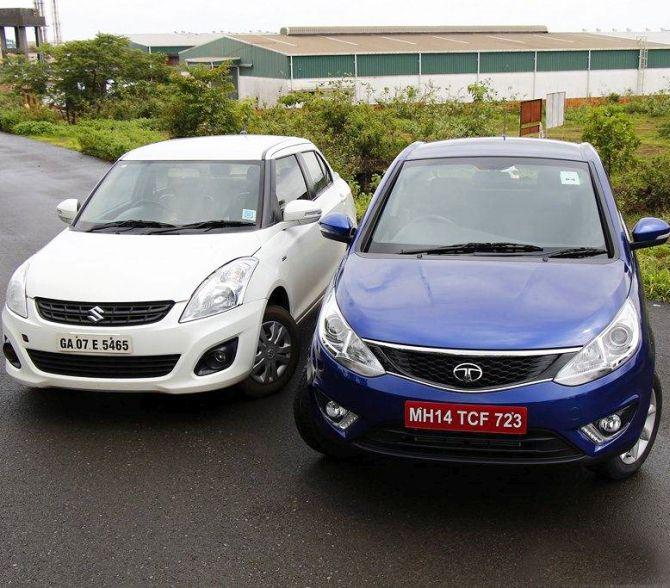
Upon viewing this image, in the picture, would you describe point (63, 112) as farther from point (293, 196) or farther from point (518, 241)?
point (518, 241)

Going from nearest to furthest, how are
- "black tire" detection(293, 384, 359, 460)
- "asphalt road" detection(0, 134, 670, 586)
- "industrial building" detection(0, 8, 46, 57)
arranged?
"asphalt road" detection(0, 134, 670, 586), "black tire" detection(293, 384, 359, 460), "industrial building" detection(0, 8, 46, 57)

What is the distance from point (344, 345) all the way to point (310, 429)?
22.3 inches

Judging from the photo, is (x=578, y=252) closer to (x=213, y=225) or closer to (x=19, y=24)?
(x=213, y=225)

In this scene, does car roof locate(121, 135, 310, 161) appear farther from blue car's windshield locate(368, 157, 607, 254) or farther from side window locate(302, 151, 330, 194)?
blue car's windshield locate(368, 157, 607, 254)

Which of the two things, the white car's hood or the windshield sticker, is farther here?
the windshield sticker

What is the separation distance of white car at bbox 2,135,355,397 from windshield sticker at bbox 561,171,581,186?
182 cm

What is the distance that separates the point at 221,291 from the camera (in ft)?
16.3

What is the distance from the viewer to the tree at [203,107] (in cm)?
2083

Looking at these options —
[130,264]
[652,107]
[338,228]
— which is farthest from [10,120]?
[338,228]

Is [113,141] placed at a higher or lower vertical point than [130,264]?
lower

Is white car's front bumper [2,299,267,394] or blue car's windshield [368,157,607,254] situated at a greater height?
blue car's windshield [368,157,607,254]

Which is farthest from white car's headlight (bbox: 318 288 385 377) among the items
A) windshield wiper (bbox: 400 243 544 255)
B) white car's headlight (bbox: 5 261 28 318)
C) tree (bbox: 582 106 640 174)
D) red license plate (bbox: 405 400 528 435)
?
tree (bbox: 582 106 640 174)

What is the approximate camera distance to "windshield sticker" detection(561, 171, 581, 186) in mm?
4949

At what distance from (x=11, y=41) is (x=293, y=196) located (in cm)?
8360
